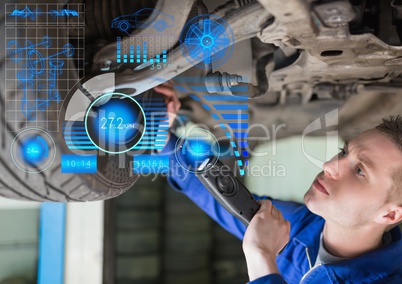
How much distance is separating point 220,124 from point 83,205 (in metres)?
0.65

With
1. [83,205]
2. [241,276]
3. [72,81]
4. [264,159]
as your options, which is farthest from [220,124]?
[241,276]

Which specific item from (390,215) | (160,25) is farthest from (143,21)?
(390,215)

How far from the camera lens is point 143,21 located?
1.96 feet

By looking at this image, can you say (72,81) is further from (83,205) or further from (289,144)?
(83,205)

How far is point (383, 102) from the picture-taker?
883 mm
